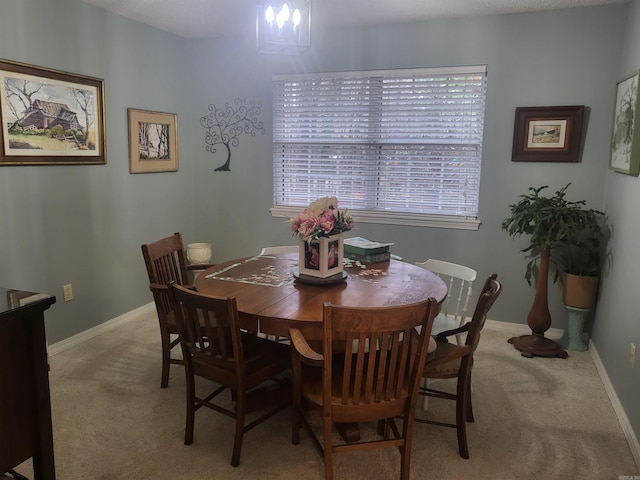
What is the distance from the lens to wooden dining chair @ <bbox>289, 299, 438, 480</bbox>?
1682 millimetres

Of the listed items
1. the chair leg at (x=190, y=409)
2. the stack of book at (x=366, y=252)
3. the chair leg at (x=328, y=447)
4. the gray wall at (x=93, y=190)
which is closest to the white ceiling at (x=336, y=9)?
the gray wall at (x=93, y=190)

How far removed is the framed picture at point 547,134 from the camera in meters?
3.43

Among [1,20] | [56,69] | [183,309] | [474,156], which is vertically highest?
[1,20]

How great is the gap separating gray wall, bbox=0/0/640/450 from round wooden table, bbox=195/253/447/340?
118 centimetres

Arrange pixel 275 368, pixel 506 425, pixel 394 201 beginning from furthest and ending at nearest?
1. pixel 394 201
2. pixel 506 425
3. pixel 275 368

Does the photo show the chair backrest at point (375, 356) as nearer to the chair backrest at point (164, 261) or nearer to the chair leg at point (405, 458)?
the chair leg at point (405, 458)

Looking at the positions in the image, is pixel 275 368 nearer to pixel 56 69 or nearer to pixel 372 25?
pixel 56 69

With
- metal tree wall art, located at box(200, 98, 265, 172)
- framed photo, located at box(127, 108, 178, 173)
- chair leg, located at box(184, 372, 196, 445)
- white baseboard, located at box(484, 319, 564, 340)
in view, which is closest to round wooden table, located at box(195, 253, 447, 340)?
chair leg, located at box(184, 372, 196, 445)

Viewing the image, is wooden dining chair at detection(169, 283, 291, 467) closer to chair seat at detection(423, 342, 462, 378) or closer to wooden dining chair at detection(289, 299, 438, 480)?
wooden dining chair at detection(289, 299, 438, 480)

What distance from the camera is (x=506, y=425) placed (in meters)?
2.49

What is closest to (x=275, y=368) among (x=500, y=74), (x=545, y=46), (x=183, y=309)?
A: (x=183, y=309)

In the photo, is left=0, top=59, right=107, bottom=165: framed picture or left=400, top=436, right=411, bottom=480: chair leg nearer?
left=400, top=436, right=411, bottom=480: chair leg

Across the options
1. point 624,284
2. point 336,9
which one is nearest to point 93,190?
point 336,9

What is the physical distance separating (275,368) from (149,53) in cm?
300
